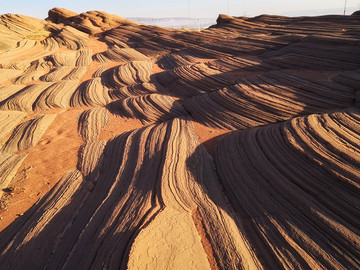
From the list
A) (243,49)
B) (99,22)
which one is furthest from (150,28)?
(243,49)

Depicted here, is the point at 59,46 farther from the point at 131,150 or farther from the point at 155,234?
the point at 155,234

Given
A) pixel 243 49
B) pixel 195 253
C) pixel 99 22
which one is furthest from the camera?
pixel 99 22

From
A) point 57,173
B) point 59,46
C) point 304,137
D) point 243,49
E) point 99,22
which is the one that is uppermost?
point 99,22

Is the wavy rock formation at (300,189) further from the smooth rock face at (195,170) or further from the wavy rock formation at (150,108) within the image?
the wavy rock formation at (150,108)

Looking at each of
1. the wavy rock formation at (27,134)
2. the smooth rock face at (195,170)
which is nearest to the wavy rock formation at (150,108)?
the smooth rock face at (195,170)

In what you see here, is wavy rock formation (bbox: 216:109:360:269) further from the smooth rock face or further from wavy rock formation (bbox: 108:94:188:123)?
wavy rock formation (bbox: 108:94:188:123)

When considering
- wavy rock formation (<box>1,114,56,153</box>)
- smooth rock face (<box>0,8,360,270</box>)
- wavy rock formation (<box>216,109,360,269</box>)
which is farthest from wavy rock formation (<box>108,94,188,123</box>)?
wavy rock formation (<box>216,109,360,269</box>)

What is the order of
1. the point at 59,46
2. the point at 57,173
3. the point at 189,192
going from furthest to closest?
the point at 59,46, the point at 57,173, the point at 189,192

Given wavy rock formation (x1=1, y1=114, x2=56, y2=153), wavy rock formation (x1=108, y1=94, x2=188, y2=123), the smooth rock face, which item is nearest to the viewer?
the smooth rock face
